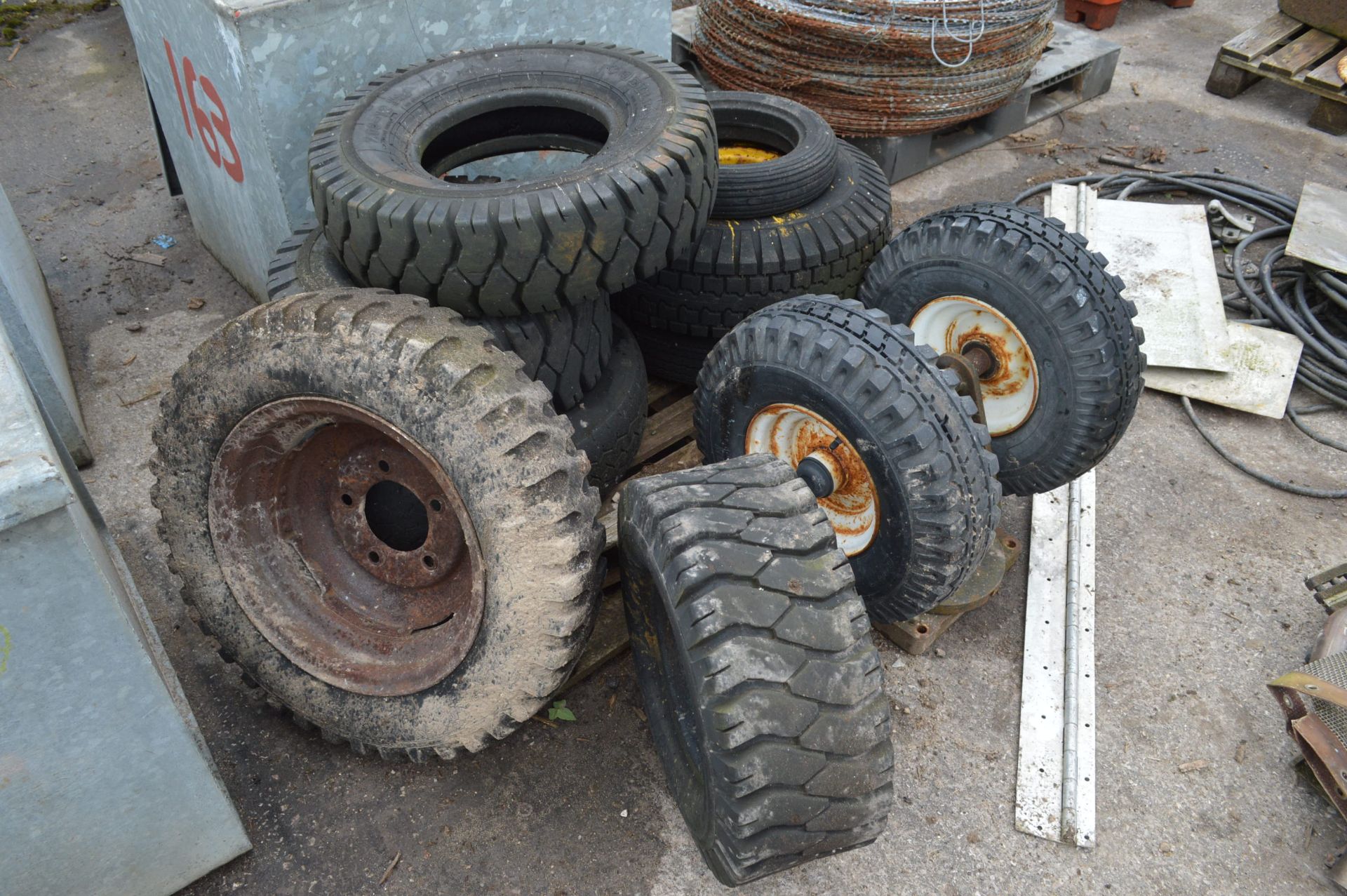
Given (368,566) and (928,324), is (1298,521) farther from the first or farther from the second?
(368,566)

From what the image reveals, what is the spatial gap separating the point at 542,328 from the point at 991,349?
4.71ft

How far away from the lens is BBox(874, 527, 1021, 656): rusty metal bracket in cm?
275

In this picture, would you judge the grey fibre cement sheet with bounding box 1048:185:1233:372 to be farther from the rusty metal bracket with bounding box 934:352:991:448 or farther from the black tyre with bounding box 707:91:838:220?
the black tyre with bounding box 707:91:838:220

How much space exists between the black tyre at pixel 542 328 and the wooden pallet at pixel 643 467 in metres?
0.37

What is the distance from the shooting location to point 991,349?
2.91m

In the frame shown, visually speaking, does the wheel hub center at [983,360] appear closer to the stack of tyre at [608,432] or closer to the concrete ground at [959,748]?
the stack of tyre at [608,432]

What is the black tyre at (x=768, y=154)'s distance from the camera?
124 inches

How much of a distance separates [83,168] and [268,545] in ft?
13.0

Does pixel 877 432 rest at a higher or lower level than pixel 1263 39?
higher

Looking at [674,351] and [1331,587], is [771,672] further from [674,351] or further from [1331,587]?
[1331,587]

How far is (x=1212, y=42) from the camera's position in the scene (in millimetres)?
6727

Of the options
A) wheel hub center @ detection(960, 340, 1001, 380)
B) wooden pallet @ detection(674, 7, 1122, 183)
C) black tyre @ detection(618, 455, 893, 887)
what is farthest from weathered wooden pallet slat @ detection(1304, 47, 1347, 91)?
black tyre @ detection(618, 455, 893, 887)

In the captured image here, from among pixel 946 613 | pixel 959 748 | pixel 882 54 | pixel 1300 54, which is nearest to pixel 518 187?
pixel 946 613

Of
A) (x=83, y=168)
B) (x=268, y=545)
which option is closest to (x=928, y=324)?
(x=268, y=545)
